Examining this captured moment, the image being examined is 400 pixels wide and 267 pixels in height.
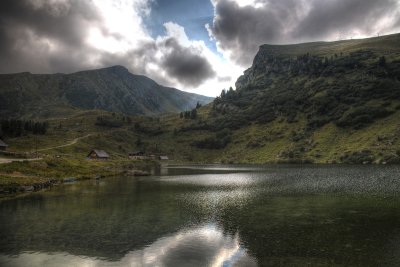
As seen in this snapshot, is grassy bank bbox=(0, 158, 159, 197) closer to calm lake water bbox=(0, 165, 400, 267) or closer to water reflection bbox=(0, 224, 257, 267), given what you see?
calm lake water bbox=(0, 165, 400, 267)

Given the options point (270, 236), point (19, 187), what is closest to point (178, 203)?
point (270, 236)

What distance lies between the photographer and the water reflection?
107 feet

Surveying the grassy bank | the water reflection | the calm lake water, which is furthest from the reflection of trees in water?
the grassy bank

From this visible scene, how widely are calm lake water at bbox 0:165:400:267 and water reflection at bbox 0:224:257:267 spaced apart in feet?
0.33

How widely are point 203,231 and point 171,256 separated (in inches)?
484

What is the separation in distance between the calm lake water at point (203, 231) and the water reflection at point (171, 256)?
100 millimetres

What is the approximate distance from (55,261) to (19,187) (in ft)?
209

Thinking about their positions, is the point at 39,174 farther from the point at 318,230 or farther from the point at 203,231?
the point at 318,230

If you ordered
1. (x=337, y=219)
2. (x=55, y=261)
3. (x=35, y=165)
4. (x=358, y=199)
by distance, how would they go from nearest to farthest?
1. (x=55, y=261)
2. (x=337, y=219)
3. (x=358, y=199)
4. (x=35, y=165)

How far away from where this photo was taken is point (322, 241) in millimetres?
39438

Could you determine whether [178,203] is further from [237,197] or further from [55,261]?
[55,261]

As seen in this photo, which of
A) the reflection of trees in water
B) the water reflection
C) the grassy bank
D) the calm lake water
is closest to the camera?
the water reflection

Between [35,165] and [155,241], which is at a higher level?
[35,165]

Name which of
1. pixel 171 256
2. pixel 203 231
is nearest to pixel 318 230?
pixel 203 231
